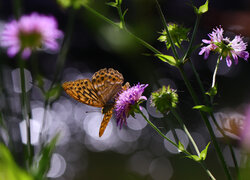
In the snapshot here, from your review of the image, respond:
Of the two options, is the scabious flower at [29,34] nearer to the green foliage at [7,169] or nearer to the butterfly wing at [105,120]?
the butterfly wing at [105,120]

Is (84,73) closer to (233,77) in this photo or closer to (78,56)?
(78,56)

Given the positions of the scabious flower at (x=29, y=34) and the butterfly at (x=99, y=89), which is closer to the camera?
the butterfly at (x=99, y=89)

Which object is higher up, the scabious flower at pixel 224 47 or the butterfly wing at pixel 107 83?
the scabious flower at pixel 224 47

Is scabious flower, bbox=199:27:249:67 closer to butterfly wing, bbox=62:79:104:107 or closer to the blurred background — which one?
butterfly wing, bbox=62:79:104:107

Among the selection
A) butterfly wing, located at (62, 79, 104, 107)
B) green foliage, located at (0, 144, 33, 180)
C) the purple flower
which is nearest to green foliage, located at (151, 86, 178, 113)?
the purple flower

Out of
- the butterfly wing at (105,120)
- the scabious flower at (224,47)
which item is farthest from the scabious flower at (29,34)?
the scabious flower at (224,47)

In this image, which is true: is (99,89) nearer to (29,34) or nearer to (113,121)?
(29,34)
